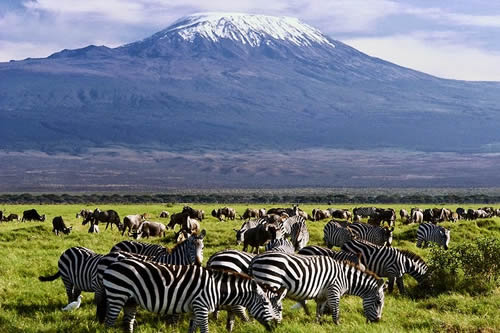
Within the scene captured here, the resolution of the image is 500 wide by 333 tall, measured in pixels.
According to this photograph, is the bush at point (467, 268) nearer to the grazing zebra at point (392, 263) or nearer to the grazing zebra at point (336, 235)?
the grazing zebra at point (392, 263)

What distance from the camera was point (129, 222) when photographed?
1216 inches

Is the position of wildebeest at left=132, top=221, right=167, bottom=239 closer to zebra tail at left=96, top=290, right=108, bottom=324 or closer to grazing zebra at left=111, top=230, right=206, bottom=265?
grazing zebra at left=111, top=230, right=206, bottom=265

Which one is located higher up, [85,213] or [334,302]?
[334,302]

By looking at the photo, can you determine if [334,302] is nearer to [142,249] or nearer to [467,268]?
[142,249]

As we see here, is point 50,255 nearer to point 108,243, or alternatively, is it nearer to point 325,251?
point 108,243

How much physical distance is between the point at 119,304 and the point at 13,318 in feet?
8.95

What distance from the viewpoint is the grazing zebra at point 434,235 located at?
23562 millimetres

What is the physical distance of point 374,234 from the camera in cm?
2248

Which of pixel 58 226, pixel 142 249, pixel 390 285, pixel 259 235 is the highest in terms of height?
pixel 142 249

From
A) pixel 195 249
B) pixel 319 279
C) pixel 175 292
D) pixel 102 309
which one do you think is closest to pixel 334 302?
pixel 319 279

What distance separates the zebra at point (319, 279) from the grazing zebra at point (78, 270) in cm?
348

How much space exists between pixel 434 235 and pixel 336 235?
424 centimetres

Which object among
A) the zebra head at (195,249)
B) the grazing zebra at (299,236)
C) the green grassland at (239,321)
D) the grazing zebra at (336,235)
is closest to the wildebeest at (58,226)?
the green grassland at (239,321)

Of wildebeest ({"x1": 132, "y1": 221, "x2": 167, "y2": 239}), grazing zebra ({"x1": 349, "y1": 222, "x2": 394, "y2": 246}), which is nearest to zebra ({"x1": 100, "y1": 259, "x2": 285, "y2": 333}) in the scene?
grazing zebra ({"x1": 349, "y1": 222, "x2": 394, "y2": 246})
